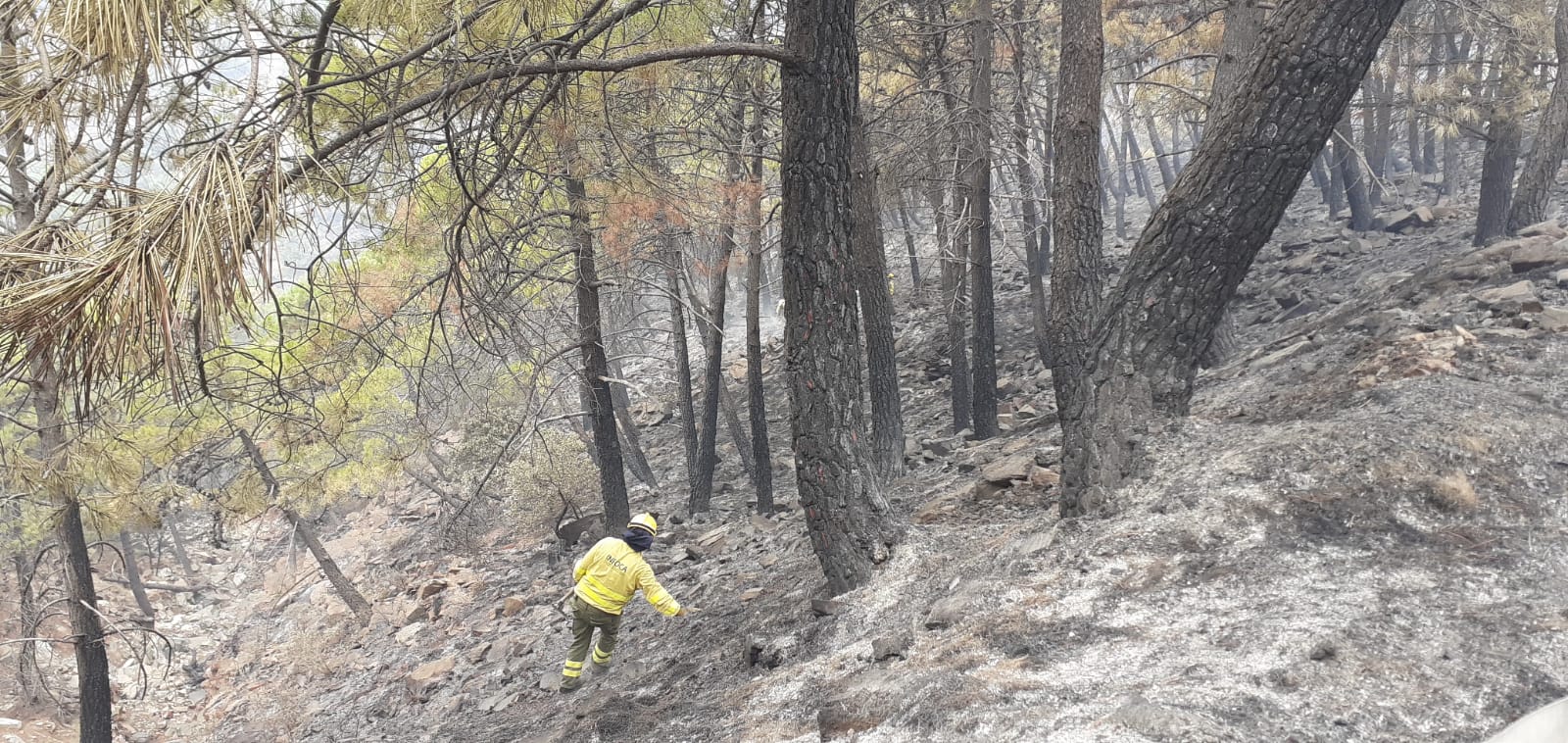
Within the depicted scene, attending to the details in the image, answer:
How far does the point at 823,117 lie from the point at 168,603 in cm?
2597

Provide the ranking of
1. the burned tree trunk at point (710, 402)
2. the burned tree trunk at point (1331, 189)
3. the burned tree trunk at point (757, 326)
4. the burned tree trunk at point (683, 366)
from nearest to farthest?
the burned tree trunk at point (757, 326)
the burned tree trunk at point (683, 366)
the burned tree trunk at point (710, 402)
the burned tree trunk at point (1331, 189)

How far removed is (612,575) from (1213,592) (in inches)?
156

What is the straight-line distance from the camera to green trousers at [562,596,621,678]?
6188mm

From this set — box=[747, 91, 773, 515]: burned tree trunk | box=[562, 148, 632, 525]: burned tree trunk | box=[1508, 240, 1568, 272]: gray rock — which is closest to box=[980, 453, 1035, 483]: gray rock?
box=[562, 148, 632, 525]: burned tree trunk

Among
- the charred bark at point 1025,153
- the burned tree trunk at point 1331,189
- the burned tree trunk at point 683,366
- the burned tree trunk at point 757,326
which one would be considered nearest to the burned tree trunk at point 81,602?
the burned tree trunk at point 683,366

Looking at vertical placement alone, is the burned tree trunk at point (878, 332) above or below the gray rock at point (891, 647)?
above

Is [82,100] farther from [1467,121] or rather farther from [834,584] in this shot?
[1467,121]

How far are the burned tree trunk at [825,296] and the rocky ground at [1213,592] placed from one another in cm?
38

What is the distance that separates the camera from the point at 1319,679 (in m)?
2.75

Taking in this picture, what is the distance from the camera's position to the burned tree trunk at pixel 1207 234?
372 centimetres

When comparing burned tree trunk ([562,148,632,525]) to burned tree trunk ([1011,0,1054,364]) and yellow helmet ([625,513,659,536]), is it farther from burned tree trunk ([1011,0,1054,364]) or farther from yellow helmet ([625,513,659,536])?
burned tree trunk ([1011,0,1054,364])

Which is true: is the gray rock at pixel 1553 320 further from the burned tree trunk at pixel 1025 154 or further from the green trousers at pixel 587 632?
the green trousers at pixel 587 632

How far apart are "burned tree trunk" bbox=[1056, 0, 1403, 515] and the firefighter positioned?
2925 millimetres

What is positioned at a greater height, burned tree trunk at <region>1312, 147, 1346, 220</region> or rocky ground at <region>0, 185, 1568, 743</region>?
burned tree trunk at <region>1312, 147, 1346, 220</region>
